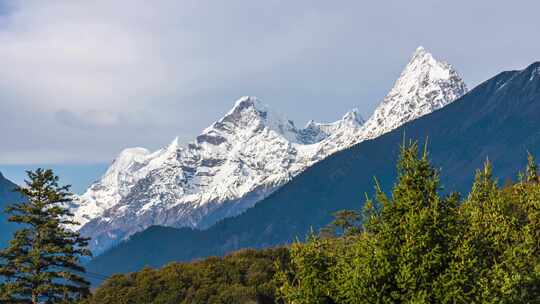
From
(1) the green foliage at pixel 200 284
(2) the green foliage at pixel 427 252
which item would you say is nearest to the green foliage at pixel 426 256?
(2) the green foliage at pixel 427 252

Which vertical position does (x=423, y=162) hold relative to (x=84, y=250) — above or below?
below

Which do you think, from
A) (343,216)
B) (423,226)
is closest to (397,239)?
(423,226)

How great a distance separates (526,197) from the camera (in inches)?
2014

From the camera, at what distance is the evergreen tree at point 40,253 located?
68.9 metres

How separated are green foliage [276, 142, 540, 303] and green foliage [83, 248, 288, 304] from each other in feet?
251

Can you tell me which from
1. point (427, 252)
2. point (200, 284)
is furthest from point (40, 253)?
point (200, 284)

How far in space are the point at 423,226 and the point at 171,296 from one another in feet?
313

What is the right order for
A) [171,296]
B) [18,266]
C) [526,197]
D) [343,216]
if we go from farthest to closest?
[343,216]
[171,296]
[18,266]
[526,197]

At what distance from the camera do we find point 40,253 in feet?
228

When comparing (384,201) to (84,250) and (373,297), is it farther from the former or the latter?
(84,250)

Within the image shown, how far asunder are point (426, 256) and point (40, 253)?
42.7 metres

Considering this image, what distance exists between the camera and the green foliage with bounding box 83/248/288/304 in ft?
409

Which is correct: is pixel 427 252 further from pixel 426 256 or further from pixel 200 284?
pixel 200 284

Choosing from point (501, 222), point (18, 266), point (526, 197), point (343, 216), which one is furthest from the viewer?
point (343, 216)
